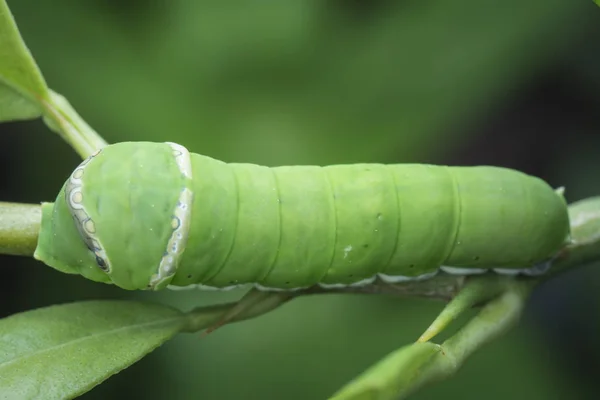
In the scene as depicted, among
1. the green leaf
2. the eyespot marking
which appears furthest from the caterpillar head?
the green leaf

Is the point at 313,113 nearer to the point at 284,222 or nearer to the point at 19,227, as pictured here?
the point at 284,222

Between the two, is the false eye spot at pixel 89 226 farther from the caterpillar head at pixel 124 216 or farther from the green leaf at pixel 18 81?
the green leaf at pixel 18 81

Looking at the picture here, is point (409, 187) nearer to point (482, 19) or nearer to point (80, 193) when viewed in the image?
point (80, 193)

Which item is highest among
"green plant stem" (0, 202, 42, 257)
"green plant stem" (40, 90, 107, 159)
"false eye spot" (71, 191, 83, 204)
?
"green plant stem" (40, 90, 107, 159)

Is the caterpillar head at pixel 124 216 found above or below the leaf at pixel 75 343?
above

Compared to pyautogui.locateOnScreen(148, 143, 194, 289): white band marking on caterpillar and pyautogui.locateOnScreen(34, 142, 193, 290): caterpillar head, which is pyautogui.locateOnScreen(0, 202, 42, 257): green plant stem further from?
pyautogui.locateOnScreen(148, 143, 194, 289): white band marking on caterpillar

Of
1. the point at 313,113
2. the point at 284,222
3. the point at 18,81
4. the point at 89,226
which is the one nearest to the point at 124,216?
the point at 89,226

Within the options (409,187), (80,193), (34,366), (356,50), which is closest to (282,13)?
(356,50)

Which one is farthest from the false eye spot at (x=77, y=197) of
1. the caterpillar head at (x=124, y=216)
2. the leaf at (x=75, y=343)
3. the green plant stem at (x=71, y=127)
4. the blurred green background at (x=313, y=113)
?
the blurred green background at (x=313, y=113)
